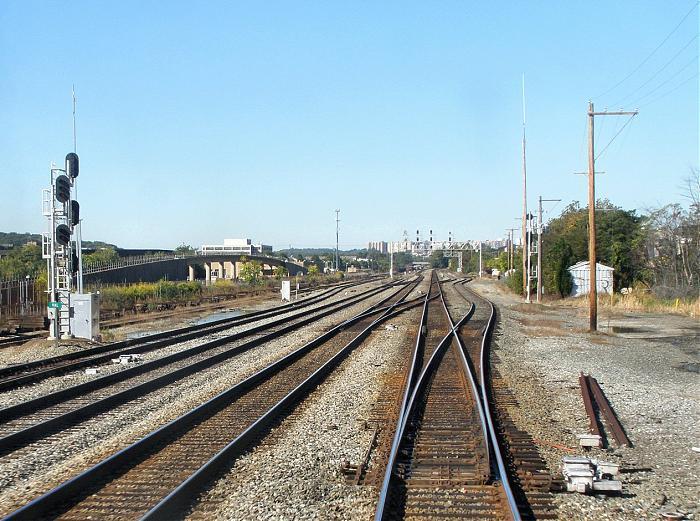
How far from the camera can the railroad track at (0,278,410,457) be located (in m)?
9.71

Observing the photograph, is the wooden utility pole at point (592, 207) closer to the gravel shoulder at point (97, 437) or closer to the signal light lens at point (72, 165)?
the gravel shoulder at point (97, 437)

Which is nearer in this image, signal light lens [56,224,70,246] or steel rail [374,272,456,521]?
steel rail [374,272,456,521]

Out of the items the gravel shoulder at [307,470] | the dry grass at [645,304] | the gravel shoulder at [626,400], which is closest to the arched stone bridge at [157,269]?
the dry grass at [645,304]

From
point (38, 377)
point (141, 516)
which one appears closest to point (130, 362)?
point (38, 377)

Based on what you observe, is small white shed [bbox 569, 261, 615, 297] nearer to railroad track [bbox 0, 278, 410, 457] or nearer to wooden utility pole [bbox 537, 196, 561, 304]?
wooden utility pole [bbox 537, 196, 561, 304]

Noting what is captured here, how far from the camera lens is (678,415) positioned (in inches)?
432

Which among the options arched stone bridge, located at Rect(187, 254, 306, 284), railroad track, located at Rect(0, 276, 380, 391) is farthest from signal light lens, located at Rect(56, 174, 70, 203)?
arched stone bridge, located at Rect(187, 254, 306, 284)

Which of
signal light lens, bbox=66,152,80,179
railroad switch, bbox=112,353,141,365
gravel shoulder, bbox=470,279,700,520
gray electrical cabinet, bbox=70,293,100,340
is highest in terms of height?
signal light lens, bbox=66,152,80,179

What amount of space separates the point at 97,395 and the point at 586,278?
37360 mm

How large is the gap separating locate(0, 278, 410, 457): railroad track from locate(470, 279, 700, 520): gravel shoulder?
A: 657cm

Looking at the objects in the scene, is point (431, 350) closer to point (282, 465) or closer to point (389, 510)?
point (282, 465)

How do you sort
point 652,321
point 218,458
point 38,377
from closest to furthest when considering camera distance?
point 218,458
point 38,377
point 652,321

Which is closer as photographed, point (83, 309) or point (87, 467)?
point (87, 467)

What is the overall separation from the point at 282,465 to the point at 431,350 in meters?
11.2
